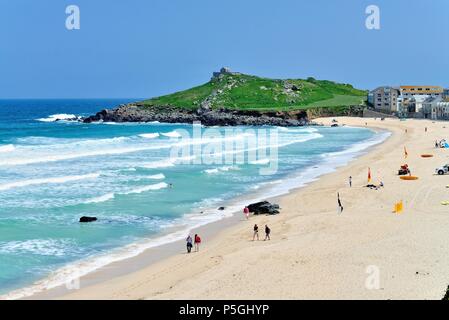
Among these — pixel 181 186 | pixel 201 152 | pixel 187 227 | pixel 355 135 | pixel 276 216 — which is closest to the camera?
pixel 187 227

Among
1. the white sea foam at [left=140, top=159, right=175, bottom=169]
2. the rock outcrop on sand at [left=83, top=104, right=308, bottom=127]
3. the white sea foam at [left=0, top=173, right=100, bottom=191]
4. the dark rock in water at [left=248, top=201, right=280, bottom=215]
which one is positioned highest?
the rock outcrop on sand at [left=83, top=104, right=308, bottom=127]

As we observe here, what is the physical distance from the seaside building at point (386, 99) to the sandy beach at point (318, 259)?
85.7 meters

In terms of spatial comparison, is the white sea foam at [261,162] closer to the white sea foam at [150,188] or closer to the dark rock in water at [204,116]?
the white sea foam at [150,188]

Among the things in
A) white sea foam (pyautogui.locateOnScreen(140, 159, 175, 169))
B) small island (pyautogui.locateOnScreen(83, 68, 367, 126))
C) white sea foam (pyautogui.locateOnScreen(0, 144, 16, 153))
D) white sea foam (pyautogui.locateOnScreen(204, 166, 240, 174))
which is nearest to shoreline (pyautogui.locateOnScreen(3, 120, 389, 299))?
white sea foam (pyautogui.locateOnScreen(204, 166, 240, 174))

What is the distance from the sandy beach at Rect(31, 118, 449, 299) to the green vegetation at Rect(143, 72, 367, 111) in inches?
3310

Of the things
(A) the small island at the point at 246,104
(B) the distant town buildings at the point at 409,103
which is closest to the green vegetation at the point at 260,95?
(A) the small island at the point at 246,104

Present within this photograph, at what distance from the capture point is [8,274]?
18.4 metres

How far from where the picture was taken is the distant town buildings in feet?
325

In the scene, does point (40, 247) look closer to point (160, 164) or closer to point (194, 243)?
point (194, 243)

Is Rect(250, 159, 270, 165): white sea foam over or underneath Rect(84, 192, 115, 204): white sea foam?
over

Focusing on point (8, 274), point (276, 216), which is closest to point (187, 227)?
point (276, 216)

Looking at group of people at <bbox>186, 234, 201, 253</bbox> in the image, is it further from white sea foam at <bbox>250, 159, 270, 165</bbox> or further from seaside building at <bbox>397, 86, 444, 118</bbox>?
seaside building at <bbox>397, 86, 444, 118</bbox>
